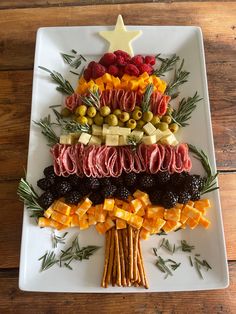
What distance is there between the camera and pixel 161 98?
133cm

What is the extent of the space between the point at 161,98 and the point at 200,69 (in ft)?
0.76

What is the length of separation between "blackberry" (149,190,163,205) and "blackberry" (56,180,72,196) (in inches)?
11.3

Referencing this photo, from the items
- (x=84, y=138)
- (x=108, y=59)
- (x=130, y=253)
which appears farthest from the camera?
(x=108, y=59)

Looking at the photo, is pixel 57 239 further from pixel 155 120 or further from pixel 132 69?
pixel 132 69

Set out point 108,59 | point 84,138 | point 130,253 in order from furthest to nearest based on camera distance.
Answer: point 108,59 → point 84,138 → point 130,253

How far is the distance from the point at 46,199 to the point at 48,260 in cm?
21

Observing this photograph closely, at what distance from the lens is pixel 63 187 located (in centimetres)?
124

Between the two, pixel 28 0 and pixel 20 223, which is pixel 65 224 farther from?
pixel 28 0

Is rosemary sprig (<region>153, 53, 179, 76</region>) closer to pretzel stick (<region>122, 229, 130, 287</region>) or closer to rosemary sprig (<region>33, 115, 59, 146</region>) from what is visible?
rosemary sprig (<region>33, 115, 59, 146</region>)

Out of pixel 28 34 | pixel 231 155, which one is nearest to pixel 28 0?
pixel 28 34

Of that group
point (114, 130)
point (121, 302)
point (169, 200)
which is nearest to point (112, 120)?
point (114, 130)

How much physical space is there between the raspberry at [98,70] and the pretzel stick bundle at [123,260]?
0.58m

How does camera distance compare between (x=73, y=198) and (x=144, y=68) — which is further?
(x=144, y=68)

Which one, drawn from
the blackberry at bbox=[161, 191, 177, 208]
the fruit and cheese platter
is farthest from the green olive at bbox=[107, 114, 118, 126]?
the blackberry at bbox=[161, 191, 177, 208]
